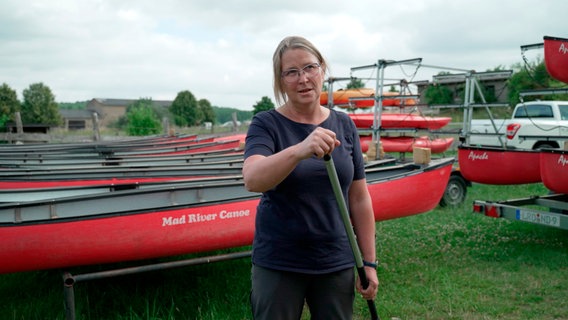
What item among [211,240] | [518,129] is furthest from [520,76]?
[211,240]

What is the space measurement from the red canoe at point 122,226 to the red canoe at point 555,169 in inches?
134

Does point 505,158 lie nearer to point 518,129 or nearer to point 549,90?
point 549,90

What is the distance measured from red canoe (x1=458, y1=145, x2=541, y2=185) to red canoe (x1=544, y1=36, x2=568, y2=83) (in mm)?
1527

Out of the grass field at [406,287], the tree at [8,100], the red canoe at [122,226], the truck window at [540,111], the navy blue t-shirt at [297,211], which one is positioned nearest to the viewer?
the navy blue t-shirt at [297,211]

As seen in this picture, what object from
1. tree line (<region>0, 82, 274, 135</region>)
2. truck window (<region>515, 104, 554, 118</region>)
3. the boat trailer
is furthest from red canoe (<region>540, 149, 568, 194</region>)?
tree line (<region>0, 82, 274, 135</region>)

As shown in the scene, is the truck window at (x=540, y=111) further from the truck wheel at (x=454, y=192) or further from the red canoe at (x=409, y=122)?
the truck wheel at (x=454, y=192)

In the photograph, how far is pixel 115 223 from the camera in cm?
393

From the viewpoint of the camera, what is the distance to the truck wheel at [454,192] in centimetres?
863

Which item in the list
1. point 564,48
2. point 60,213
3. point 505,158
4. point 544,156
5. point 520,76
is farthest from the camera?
point 520,76

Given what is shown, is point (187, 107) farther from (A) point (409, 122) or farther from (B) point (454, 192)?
(B) point (454, 192)

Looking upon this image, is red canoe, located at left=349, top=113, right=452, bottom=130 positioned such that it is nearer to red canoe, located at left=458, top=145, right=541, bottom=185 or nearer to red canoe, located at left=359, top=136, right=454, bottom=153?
red canoe, located at left=359, top=136, right=454, bottom=153

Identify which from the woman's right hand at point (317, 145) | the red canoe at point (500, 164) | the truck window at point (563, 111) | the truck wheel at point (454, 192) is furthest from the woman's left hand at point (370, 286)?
the truck window at point (563, 111)

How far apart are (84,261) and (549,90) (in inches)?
208

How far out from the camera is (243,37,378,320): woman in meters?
1.96
